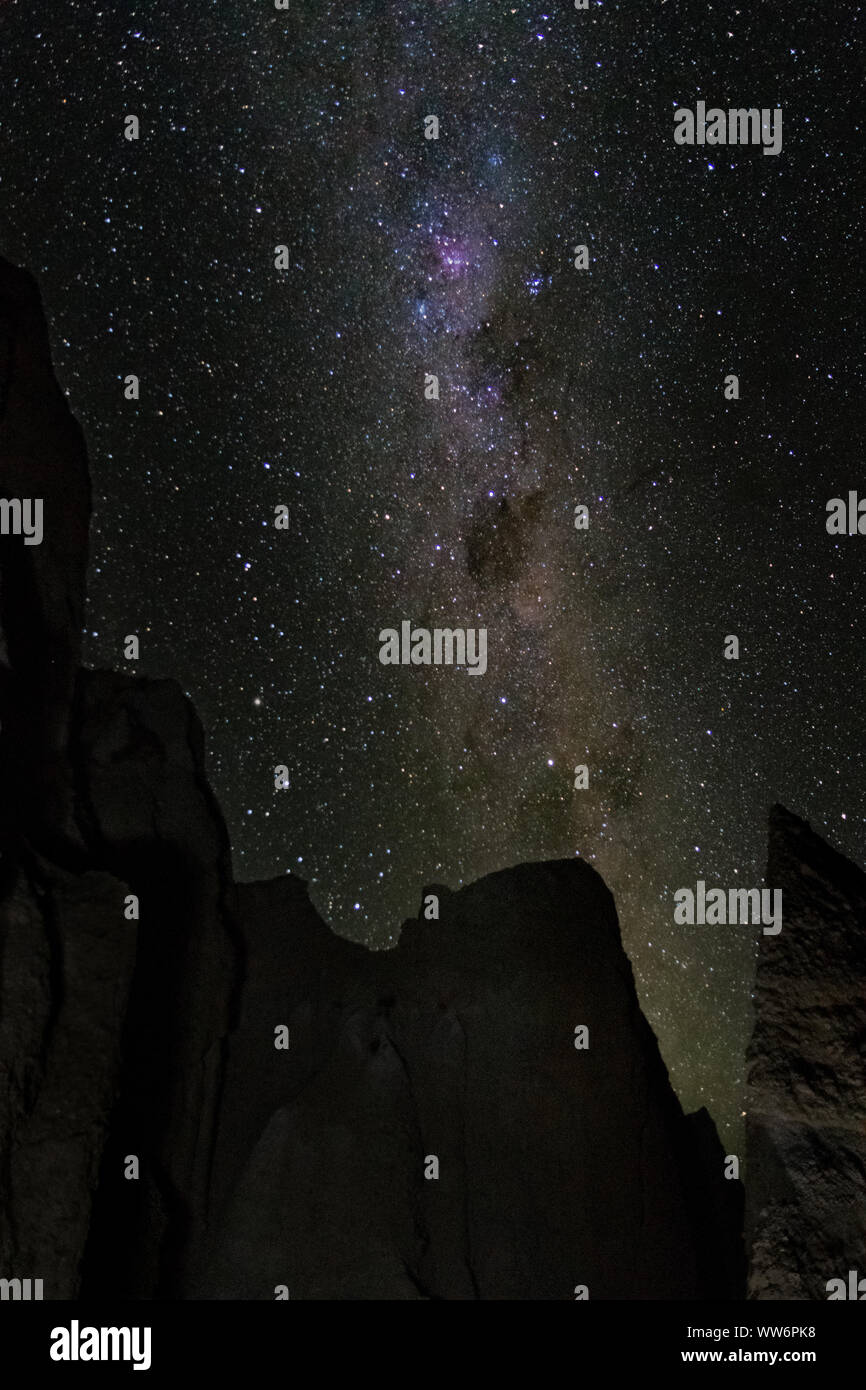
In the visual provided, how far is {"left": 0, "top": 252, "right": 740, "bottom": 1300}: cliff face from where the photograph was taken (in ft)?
27.1

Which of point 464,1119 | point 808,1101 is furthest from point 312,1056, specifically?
point 808,1101

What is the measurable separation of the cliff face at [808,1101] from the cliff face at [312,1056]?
3.06m

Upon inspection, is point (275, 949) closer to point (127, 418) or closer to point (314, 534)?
point (314, 534)

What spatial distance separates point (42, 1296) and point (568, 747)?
5.19 meters

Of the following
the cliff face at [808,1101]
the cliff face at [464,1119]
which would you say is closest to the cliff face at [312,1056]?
the cliff face at [464,1119]

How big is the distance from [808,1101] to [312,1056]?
467cm

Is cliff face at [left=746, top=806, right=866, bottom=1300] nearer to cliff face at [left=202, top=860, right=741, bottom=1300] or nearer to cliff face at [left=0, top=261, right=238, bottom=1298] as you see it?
cliff face at [left=202, top=860, right=741, bottom=1300]

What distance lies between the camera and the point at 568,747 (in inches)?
351

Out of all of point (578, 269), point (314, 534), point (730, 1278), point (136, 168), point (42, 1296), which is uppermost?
point (136, 168)

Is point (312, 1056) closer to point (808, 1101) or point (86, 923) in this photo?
point (86, 923)

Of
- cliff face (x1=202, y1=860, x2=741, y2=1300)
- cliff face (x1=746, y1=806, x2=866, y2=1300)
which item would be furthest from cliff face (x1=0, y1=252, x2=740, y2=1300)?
cliff face (x1=746, y1=806, x2=866, y2=1300)

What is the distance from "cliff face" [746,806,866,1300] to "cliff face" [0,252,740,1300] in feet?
10.0

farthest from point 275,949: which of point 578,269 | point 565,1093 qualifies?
point 578,269
